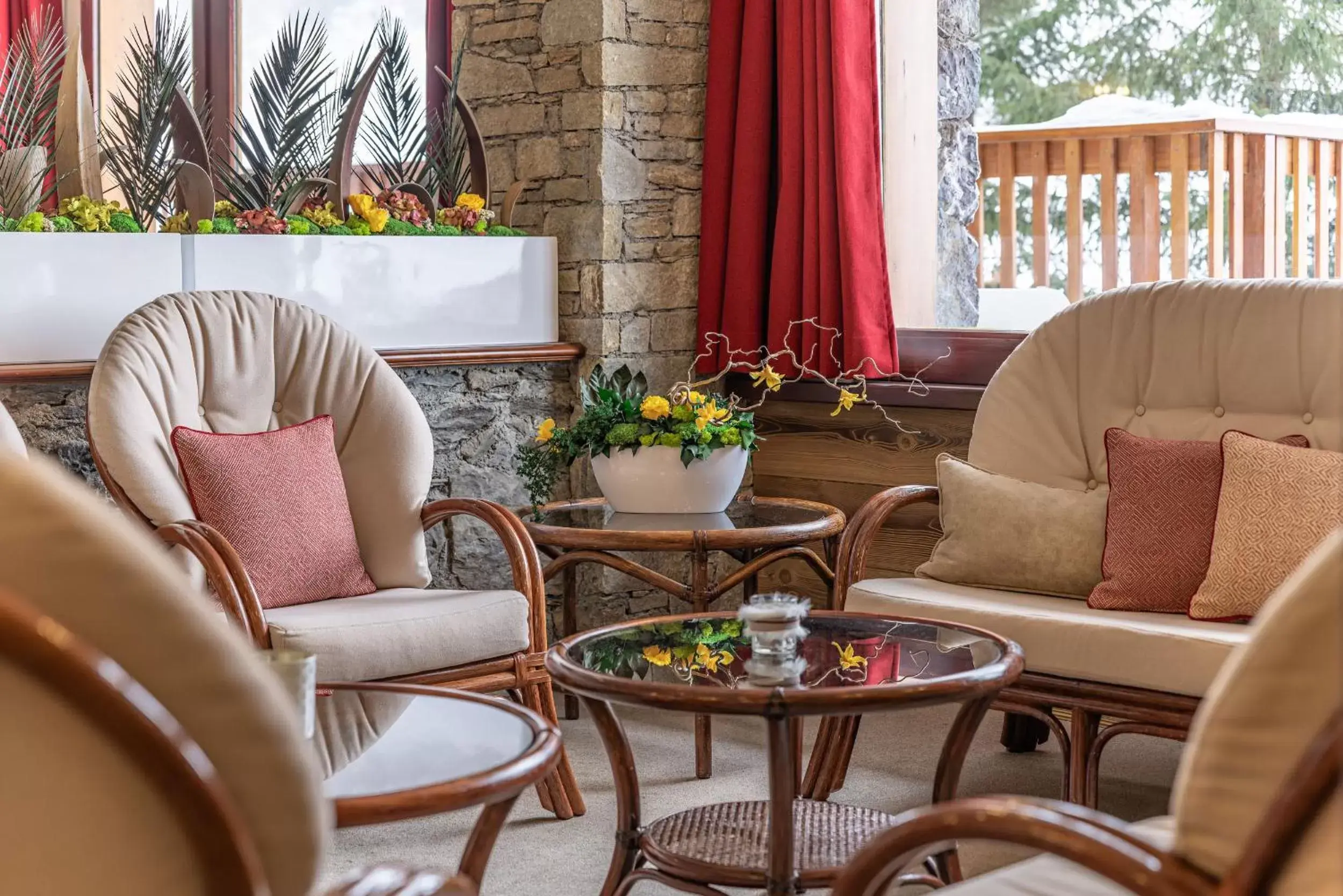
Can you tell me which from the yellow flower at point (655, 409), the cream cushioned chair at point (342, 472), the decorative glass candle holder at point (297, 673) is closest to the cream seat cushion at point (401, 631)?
the cream cushioned chair at point (342, 472)

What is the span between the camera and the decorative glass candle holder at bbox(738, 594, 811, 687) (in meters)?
2.28

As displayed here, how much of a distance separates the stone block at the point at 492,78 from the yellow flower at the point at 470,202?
402 millimetres

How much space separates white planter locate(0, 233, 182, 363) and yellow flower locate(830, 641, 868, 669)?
187 centimetres

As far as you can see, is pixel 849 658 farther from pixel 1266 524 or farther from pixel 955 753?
pixel 1266 524

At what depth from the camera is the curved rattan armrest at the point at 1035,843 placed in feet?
4.49

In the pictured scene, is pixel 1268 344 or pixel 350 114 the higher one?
pixel 350 114

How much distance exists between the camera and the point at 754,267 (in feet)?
14.3

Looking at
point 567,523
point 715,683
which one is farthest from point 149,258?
point 715,683

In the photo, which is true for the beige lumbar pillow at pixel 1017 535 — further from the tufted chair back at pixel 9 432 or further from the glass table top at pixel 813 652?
the tufted chair back at pixel 9 432

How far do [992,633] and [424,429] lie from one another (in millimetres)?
1427

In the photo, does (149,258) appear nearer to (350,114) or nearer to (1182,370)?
(350,114)

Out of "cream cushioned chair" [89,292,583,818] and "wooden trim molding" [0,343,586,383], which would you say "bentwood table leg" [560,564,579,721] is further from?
"wooden trim molding" [0,343,586,383]

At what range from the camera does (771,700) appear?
209 centimetres

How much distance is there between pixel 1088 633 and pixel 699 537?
822 mm
